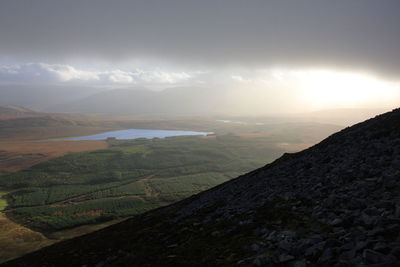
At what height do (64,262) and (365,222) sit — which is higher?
(365,222)

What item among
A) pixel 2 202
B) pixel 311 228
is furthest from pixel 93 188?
pixel 311 228

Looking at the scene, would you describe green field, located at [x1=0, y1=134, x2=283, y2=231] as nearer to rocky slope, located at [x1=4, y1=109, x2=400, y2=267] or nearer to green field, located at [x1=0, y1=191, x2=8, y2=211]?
green field, located at [x1=0, y1=191, x2=8, y2=211]

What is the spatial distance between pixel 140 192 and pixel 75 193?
35611 millimetres

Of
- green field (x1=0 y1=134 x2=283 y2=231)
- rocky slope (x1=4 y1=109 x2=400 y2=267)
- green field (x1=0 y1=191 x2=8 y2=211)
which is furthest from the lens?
green field (x1=0 y1=191 x2=8 y2=211)

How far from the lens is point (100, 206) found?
106 metres

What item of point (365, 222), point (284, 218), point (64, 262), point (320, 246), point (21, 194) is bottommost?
point (21, 194)

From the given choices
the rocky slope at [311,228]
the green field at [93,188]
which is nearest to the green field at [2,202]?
the green field at [93,188]

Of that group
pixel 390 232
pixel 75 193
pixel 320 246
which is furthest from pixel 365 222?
pixel 75 193

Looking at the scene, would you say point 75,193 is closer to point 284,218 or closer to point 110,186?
point 110,186

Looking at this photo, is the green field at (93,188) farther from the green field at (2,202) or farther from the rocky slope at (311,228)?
the rocky slope at (311,228)

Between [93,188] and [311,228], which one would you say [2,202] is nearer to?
[93,188]

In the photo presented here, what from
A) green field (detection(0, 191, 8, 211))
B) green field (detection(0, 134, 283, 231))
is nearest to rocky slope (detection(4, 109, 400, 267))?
green field (detection(0, 134, 283, 231))

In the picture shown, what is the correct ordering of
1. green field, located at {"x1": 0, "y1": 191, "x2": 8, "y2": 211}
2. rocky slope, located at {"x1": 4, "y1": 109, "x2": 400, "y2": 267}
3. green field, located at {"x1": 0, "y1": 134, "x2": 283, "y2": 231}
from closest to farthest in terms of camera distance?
rocky slope, located at {"x1": 4, "y1": 109, "x2": 400, "y2": 267} → green field, located at {"x1": 0, "y1": 134, "x2": 283, "y2": 231} → green field, located at {"x1": 0, "y1": 191, "x2": 8, "y2": 211}

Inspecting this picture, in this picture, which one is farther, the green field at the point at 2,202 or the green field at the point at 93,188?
the green field at the point at 2,202
